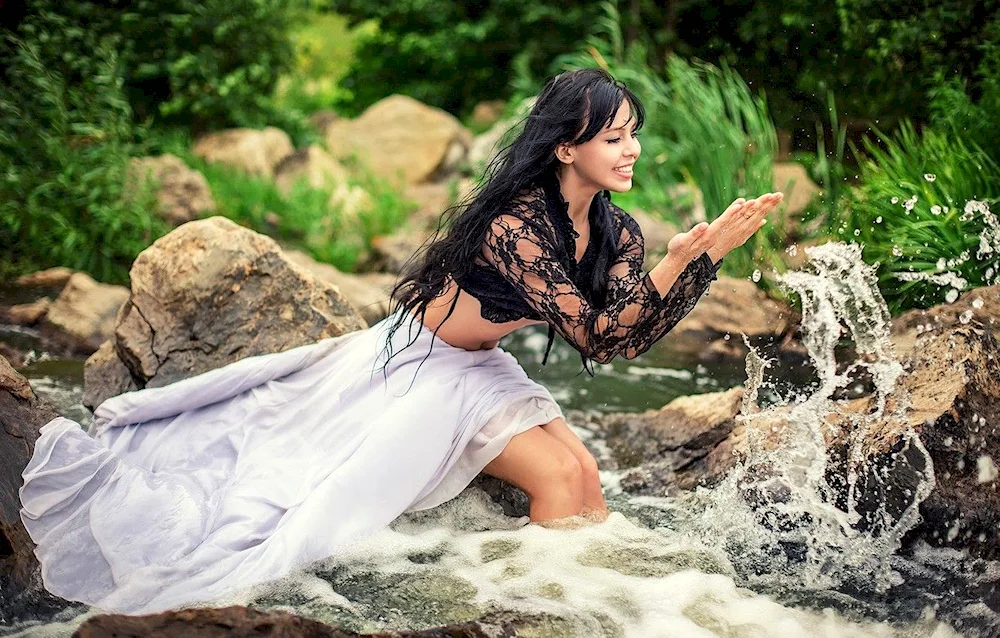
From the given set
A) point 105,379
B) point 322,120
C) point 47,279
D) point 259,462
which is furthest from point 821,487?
point 322,120

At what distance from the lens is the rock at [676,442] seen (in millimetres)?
4172

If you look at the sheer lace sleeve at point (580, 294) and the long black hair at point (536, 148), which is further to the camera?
the long black hair at point (536, 148)

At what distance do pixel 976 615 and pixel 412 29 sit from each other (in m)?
10.5

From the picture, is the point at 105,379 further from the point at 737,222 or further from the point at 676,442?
the point at 737,222

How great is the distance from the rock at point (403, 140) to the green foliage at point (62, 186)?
287 centimetres

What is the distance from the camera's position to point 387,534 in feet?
11.0

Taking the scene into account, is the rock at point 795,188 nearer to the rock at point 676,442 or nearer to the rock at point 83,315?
the rock at point 676,442

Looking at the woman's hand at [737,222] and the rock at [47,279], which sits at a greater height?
Result: the woman's hand at [737,222]

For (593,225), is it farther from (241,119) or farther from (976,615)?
(241,119)

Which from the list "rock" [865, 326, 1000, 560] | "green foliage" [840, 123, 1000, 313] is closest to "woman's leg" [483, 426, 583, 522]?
"rock" [865, 326, 1000, 560]

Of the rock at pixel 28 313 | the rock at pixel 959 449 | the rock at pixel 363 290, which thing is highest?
the rock at pixel 959 449

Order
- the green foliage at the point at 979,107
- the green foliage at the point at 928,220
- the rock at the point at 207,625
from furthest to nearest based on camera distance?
the green foliage at the point at 979,107 → the green foliage at the point at 928,220 → the rock at the point at 207,625

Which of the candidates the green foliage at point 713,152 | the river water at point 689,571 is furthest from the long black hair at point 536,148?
the green foliage at point 713,152

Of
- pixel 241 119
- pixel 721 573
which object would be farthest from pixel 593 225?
pixel 241 119
